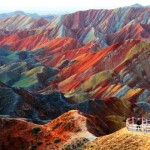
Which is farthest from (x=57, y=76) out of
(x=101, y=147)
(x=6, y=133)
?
(x=101, y=147)

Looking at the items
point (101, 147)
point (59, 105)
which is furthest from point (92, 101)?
point (101, 147)

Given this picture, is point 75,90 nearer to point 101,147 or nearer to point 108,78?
point 108,78

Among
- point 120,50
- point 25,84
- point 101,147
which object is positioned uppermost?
point 101,147

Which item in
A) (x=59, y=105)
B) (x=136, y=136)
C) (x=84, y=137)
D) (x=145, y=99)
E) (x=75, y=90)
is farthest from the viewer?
(x=75, y=90)

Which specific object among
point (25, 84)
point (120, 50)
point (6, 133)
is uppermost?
point (6, 133)

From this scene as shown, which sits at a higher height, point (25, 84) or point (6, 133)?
point (6, 133)

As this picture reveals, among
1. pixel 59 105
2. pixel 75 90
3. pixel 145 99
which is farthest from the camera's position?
pixel 75 90

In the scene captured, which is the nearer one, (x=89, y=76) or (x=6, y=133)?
(x=6, y=133)

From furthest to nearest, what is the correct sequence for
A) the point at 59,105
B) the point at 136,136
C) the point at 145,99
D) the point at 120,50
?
the point at 120,50
the point at 145,99
the point at 59,105
the point at 136,136

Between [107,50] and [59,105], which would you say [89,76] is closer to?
[107,50]

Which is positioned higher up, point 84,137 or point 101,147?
point 101,147
